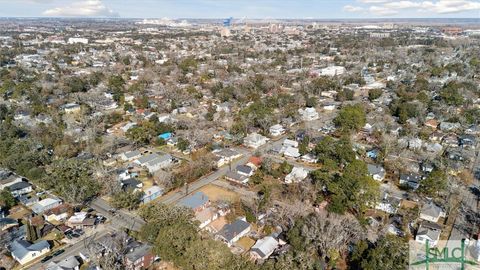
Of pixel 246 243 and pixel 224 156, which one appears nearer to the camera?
pixel 246 243

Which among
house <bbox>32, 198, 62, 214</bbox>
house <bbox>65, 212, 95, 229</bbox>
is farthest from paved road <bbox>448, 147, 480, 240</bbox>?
house <bbox>32, 198, 62, 214</bbox>

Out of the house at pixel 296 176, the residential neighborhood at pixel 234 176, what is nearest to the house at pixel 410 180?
the residential neighborhood at pixel 234 176

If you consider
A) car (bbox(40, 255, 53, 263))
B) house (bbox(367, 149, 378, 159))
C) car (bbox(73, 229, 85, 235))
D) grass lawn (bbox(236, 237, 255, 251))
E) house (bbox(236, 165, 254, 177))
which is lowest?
car (bbox(40, 255, 53, 263))

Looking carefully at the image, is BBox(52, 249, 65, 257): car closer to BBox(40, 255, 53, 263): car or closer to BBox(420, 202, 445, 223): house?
BBox(40, 255, 53, 263): car

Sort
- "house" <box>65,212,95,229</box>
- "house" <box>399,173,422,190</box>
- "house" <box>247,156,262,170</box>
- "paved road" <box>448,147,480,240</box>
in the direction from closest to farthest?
"paved road" <box>448,147,480,240</box> < "house" <box>65,212,95,229</box> < "house" <box>399,173,422,190</box> < "house" <box>247,156,262,170</box>

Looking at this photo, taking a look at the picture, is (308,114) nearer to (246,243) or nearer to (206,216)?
(206,216)

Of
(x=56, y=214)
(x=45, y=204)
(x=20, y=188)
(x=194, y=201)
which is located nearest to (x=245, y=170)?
(x=194, y=201)

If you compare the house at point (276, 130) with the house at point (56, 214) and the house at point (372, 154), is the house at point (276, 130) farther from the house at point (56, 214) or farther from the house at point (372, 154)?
the house at point (56, 214)
